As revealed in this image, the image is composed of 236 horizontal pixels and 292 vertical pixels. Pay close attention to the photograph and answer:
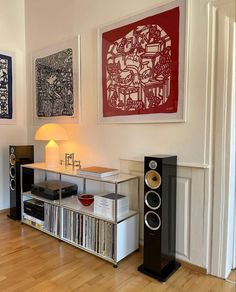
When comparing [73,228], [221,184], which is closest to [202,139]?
[221,184]

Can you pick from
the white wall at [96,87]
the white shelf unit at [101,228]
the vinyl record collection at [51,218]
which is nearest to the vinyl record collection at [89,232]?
the white shelf unit at [101,228]

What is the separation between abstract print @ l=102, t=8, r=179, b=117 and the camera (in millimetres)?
2029

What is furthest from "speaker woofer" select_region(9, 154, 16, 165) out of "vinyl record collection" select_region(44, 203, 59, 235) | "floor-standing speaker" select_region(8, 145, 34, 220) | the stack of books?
the stack of books

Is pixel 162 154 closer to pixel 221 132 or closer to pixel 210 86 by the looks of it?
pixel 221 132

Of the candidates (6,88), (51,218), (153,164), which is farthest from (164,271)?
(6,88)

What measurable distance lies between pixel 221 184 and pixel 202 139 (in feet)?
1.19

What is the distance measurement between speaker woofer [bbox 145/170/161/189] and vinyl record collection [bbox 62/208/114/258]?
495 mm

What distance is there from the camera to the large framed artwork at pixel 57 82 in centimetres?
281

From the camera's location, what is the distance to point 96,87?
2.61 meters

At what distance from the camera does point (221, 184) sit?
6.12 ft

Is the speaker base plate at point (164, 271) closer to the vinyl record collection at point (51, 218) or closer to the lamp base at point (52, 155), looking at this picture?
the vinyl record collection at point (51, 218)

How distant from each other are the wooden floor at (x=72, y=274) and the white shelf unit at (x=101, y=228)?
0.25 ft

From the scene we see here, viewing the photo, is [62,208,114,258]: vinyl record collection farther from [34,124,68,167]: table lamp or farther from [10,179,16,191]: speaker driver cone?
[10,179,16,191]: speaker driver cone

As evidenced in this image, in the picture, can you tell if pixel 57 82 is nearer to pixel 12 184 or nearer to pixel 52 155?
pixel 52 155
